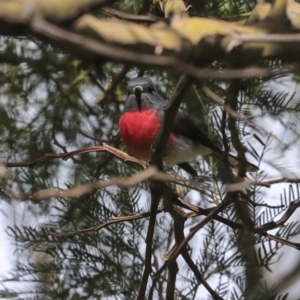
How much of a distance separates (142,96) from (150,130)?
15 cm

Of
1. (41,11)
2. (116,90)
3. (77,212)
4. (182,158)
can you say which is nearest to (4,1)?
(41,11)

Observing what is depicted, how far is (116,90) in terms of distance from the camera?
3.28m

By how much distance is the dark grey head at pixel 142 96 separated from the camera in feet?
9.64

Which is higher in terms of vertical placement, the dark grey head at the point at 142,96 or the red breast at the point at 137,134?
the dark grey head at the point at 142,96

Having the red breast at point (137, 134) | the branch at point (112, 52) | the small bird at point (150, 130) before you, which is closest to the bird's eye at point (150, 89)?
the small bird at point (150, 130)

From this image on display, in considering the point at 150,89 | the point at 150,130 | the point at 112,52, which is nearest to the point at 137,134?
the point at 150,130

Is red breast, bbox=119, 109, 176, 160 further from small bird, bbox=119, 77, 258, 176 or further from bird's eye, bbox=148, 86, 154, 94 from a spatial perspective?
bird's eye, bbox=148, 86, 154, 94

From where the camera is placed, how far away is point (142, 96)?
2.99 metres

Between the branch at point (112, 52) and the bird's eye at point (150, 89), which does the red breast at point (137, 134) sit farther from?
the branch at point (112, 52)

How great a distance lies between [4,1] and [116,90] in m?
2.16

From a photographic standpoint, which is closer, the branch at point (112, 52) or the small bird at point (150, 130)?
the branch at point (112, 52)

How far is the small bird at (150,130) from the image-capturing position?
290cm

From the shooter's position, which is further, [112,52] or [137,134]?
[137,134]

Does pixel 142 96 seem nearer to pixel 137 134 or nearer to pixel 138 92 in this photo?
pixel 138 92
